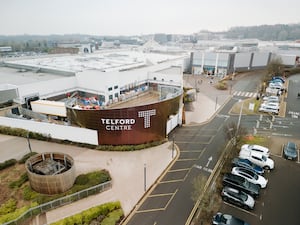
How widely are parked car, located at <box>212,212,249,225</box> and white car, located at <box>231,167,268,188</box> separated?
538 centimetres

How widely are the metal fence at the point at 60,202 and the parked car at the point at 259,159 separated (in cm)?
1507

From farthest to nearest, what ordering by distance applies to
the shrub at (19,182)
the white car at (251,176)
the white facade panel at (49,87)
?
the white facade panel at (49,87) < the shrub at (19,182) < the white car at (251,176)

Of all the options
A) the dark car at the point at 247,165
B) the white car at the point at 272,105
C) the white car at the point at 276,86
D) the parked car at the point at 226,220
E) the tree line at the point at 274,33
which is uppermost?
the tree line at the point at 274,33

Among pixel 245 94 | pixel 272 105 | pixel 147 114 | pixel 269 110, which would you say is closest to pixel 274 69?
pixel 245 94

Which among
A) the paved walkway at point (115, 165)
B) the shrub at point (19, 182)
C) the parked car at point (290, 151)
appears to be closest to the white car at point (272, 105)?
the parked car at point (290, 151)

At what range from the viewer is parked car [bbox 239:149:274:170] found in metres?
23.1

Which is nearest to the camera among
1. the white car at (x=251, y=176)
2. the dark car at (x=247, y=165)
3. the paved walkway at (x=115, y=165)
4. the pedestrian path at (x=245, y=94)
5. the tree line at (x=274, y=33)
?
the paved walkway at (x=115, y=165)

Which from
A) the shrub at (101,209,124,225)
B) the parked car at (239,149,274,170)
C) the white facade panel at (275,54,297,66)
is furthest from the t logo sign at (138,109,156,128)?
the white facade panel at (275,54,297,66)

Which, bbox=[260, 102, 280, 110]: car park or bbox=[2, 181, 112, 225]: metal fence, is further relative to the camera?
bbox=[260, 102, 280, 110]: car park

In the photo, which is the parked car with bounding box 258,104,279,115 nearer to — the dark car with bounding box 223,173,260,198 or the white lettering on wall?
the dark car with bounding box 223,173,260,198

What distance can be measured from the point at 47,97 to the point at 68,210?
26986 millimetres

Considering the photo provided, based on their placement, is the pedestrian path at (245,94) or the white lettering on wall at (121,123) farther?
the pedestrian path at (245,94)

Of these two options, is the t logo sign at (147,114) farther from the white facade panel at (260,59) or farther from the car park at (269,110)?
the white facade panel at (260,59)

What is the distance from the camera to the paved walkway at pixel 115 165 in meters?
18.7
